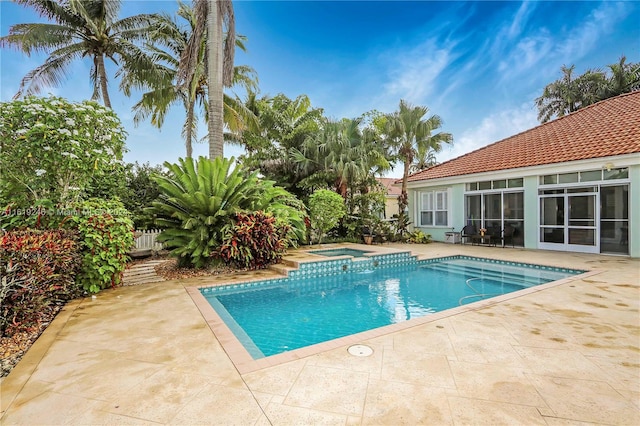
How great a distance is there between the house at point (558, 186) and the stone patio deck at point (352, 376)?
727 centimetres

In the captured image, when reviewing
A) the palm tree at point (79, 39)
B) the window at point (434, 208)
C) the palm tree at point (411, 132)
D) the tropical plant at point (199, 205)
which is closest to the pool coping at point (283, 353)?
the tropical plant at point (199, 205)

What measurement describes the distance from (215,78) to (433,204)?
465 inches

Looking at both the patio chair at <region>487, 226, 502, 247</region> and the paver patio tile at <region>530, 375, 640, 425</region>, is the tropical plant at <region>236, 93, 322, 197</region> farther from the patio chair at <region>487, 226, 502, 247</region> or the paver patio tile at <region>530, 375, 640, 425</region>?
the paver patio tile at <region>530, 375, 640, 425</region>

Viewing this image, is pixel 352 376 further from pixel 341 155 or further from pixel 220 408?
pixel 341 155

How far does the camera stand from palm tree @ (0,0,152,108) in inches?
A: 476

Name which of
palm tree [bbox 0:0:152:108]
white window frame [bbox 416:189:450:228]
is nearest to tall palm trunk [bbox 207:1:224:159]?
palm tree [bbox 0:0:152:108]

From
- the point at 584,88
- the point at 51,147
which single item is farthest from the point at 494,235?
the point at 584,88

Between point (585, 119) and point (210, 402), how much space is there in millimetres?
17575

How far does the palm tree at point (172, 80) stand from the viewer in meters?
14.0

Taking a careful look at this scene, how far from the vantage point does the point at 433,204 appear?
15.8 m

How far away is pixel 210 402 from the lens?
251 centimetres

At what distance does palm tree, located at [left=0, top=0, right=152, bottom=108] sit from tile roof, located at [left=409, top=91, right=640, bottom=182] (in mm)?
15289

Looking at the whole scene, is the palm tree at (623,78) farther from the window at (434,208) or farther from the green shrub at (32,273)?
the green shrub at (32,273)

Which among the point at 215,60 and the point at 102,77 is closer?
the point at 215,60
